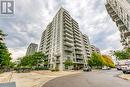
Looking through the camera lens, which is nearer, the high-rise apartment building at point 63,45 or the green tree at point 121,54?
the green tree at point 121,54

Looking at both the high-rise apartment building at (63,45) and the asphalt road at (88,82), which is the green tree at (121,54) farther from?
the asphalt road at (88,82)

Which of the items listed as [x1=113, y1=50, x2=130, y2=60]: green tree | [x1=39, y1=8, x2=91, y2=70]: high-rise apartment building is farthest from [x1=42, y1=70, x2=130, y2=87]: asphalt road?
[x1=39, y1=8, x2=91, y2=70]: high-rise apartment building

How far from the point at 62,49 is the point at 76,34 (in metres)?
20.1

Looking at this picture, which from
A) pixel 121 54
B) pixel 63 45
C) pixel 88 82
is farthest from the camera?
pixel 63 45

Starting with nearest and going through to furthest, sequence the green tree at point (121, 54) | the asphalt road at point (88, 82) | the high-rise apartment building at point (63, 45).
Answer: the asphalt road at point (88, 82)
the green tree at point (121, 54)
the high-rise apartment building at point (63, 45)

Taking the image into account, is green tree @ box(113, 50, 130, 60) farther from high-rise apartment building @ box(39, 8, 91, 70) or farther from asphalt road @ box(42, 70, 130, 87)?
asphalt road @ box(42, 70, 130, 87)

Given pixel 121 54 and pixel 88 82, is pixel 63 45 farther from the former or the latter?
pixel 88 82

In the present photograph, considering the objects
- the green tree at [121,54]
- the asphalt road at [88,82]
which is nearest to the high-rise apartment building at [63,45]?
the green tree at [121,54]

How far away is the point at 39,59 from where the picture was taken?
2837 inches

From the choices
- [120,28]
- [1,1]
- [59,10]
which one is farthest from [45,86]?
[59,10]

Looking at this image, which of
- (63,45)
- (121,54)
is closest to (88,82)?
(121,54)

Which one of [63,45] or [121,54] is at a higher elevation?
[63,45]

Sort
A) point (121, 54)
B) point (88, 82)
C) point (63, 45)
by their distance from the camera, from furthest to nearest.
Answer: point (63, 45) → point (121, 54) → point (88, 82)

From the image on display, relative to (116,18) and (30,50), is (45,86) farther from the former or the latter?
(30,50)
